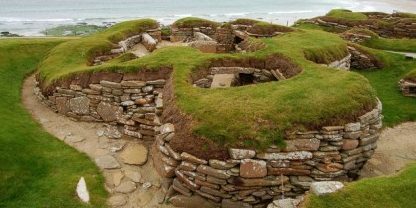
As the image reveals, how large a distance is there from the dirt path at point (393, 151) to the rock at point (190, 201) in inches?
186

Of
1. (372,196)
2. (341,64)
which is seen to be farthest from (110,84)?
(341,64)

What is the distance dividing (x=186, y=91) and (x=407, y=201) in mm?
6626

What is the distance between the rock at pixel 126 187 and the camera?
10875 millimetres

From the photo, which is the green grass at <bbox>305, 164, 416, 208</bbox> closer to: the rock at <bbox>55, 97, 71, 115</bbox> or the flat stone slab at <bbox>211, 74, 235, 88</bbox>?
the flat stone slab at <bbox>211, 74, 235, 88</bbox>

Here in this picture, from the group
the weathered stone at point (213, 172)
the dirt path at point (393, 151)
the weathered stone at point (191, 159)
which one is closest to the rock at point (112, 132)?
the weathered stone at point (191, 159)

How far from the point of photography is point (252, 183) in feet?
31.3

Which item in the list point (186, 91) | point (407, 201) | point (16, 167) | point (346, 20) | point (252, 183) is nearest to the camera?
point (407, 201)

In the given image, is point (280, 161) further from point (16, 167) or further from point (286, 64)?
point (16, 167)

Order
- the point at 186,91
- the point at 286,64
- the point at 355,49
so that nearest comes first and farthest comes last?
1. the point at 186,91
2. the point at 286,64
3. the point at 355,49

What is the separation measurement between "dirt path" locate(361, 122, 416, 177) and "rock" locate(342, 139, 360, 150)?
149 centimetres

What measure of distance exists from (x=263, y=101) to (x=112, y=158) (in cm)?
502

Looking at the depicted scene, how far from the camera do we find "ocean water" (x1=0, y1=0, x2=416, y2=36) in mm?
60500

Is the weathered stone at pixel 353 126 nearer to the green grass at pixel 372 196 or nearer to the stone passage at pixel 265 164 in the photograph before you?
the stone passage at pixel 265 164

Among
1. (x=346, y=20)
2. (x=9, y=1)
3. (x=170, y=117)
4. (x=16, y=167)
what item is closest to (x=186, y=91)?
(x=170, y=117)
